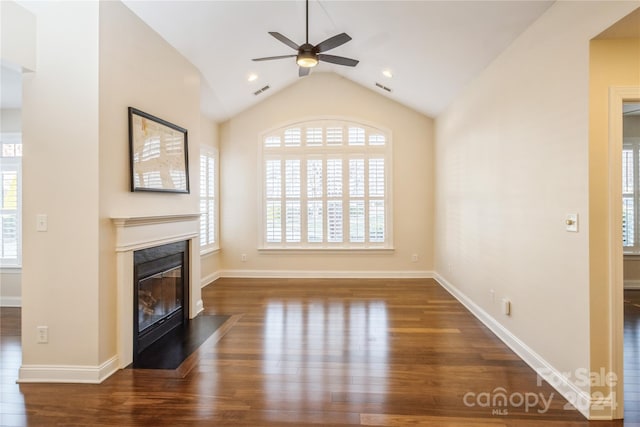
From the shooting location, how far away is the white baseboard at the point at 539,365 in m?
2.33

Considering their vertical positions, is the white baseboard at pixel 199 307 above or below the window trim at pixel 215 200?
below

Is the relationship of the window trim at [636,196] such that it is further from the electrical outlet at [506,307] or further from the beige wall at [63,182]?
the beige wall at [63,182]

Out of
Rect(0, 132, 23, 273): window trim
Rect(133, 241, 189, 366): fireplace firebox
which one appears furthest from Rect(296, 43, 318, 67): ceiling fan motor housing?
Rect(0, 132, 23, 273): window trim

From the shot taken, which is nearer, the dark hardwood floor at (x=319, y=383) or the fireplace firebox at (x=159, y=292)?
the dark hardwood floor at (x=319, y=383)

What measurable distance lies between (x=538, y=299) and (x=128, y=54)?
416 cm

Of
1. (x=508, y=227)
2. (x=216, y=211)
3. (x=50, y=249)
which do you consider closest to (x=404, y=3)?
(x=508, y=227)

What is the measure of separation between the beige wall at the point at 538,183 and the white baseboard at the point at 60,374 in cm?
360

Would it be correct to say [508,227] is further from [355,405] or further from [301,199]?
[301,199]

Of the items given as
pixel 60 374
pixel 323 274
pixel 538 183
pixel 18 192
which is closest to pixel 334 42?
pixel 538 183

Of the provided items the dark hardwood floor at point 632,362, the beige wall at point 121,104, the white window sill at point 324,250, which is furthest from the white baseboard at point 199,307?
the dark hardwood floor at point 632,362

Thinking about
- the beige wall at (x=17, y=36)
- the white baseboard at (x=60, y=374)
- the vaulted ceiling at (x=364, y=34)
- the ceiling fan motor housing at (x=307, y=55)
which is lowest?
the white baseboard at (x=60, y=374)

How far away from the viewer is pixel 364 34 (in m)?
4.25

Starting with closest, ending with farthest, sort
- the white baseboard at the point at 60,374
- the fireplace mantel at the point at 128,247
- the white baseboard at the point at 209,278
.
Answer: the white baseboard at the point at 60,374 < the fireplace mantel at the point at 128,247 < the white baseboard at the point at 209,278

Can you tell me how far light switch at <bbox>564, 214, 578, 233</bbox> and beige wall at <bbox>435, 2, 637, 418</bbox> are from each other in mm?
43
